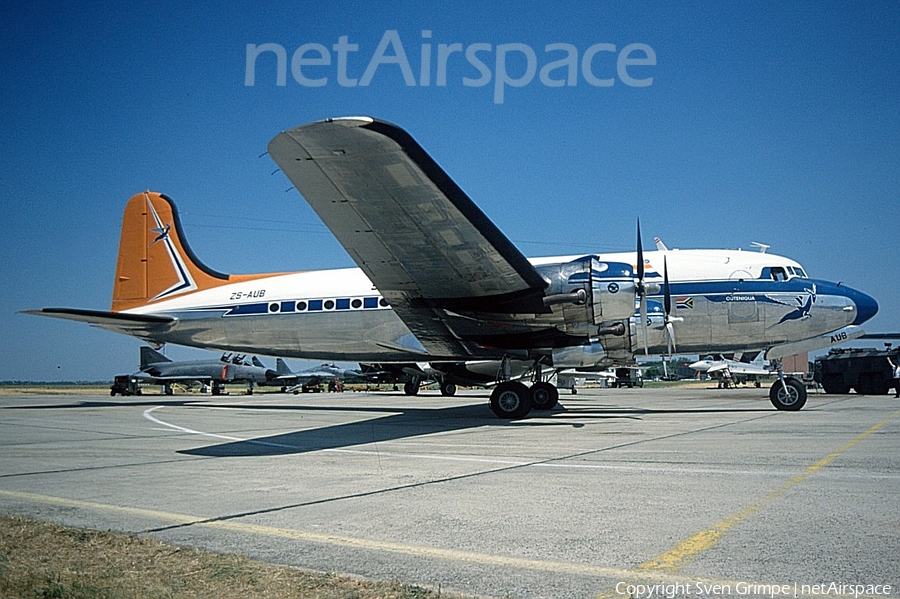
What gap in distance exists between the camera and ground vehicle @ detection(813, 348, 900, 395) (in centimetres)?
3541

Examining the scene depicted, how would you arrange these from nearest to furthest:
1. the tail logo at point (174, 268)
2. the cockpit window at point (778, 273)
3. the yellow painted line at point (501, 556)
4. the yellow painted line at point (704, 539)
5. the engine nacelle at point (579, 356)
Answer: the yellow painted line at point (501, 556) → the yellow painted line at point (704, 539) → the cockpit window at point (778, 273) → the engine nacelle at point (579, 356) → the tail logo at point (174, 268)

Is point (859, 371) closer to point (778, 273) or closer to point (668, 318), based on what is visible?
point (778, 273)

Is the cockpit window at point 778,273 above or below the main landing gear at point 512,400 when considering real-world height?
above

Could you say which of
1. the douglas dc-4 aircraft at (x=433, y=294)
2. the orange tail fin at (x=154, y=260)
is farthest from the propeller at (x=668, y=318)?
the orange tail fin at (x=154, y=260)

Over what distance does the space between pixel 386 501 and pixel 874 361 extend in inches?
1456

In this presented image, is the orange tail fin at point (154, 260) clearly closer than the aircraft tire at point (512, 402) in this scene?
No

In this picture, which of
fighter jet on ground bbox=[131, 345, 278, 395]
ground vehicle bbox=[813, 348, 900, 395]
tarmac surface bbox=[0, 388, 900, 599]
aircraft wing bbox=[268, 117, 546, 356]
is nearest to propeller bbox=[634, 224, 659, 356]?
aircraft wing bbox=[268, 117, 546, 356]

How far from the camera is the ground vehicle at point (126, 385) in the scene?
51.5m

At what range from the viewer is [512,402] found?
1650 cm

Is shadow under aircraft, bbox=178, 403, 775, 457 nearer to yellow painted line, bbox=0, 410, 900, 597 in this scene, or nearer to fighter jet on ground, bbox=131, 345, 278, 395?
yellow painted line, bbox=0, 410, 900, 597

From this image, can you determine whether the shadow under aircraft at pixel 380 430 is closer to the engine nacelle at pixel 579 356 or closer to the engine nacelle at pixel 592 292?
the engine nacelle at pixel 579 356

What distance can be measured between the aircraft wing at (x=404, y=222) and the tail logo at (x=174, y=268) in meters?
10.4

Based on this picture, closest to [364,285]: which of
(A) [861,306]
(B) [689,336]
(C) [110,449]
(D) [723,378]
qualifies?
(B) [689,336]

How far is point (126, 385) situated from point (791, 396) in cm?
4830
